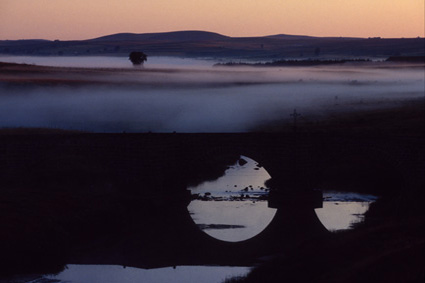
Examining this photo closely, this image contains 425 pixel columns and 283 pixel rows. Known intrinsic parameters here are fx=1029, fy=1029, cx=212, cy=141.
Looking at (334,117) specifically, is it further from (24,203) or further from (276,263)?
(276,263)

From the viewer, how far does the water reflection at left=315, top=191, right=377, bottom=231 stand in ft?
228

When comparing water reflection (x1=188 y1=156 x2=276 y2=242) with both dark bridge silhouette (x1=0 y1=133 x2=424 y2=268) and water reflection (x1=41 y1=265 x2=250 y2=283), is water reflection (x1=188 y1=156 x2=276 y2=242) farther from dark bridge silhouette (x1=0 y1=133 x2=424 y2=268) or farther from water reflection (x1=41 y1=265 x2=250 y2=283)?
water reflection (x1=41 y1=265 x2=250 y2=283)

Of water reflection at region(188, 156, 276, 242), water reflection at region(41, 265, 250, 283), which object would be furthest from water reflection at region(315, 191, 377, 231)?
water reflection at region(41, 265, 250, 283)

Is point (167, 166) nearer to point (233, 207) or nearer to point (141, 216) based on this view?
point (233, 207)

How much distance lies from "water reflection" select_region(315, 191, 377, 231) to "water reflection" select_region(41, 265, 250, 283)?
13.8 m

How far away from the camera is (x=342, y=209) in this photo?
7625cm

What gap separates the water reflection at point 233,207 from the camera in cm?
6753

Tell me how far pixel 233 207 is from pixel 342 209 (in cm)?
812

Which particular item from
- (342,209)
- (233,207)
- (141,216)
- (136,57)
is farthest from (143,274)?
(136,57)

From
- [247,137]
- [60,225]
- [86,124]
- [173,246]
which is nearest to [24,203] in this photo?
[60,225]

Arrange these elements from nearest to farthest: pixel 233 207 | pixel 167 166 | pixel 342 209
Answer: pixel 233 207 → pixel 342 209 → pixel 167 166

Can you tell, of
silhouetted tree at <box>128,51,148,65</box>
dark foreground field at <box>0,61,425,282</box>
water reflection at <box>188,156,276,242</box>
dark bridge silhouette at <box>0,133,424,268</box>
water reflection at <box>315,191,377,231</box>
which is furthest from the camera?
silhouetted tree at <box>128,51,148,65</box>

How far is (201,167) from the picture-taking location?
98.3 m

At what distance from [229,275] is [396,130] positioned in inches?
2436
